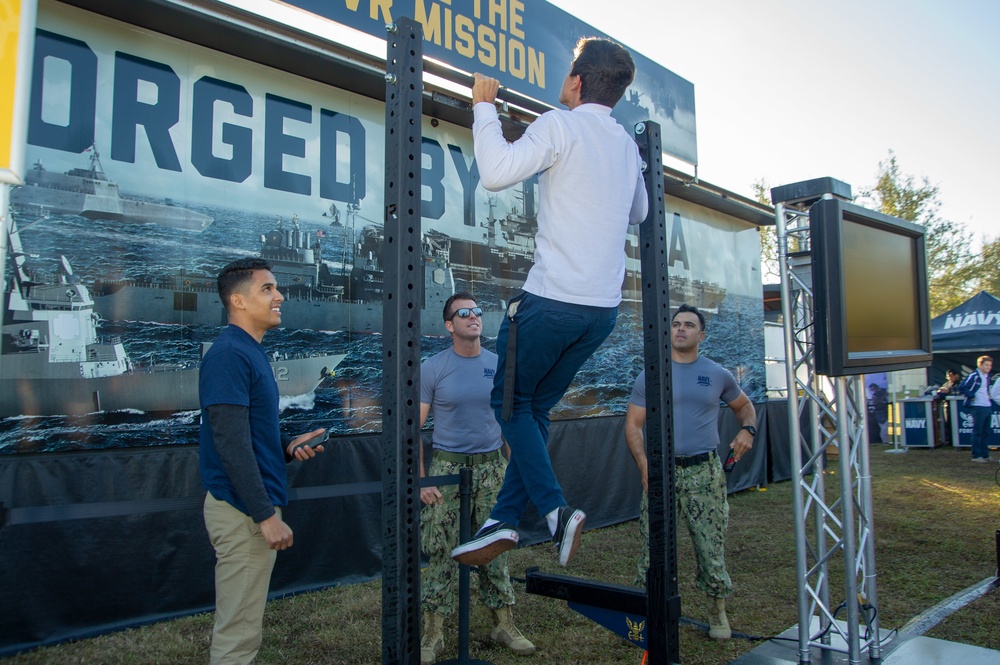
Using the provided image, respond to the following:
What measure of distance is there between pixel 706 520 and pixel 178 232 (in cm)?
374

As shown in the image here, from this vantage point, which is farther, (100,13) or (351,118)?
(351,118)

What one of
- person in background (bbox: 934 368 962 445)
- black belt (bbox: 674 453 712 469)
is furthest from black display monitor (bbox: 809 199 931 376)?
person in background (bbox: 934 368 962 445)

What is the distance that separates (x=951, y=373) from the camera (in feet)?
47.3

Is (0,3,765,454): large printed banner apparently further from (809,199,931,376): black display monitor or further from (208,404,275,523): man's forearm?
(809,199,931,376): black display monitor

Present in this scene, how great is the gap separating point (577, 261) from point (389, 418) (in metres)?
0.77

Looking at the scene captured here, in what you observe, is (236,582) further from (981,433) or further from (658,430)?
(981,433)

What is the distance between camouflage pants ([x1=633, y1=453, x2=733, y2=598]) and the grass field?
36cm

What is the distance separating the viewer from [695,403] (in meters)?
4.10

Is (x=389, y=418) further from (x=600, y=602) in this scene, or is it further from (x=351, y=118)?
(x=351, y=118)

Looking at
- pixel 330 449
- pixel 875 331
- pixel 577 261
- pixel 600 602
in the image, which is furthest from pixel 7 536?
pixel 875 331

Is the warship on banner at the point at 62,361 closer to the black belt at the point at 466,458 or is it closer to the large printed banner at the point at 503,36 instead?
the black belt at the point at 466,458

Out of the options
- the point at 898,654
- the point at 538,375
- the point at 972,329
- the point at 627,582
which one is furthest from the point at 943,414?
the point at 538,375

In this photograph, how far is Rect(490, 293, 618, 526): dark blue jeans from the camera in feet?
6.80

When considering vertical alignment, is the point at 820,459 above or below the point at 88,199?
below
